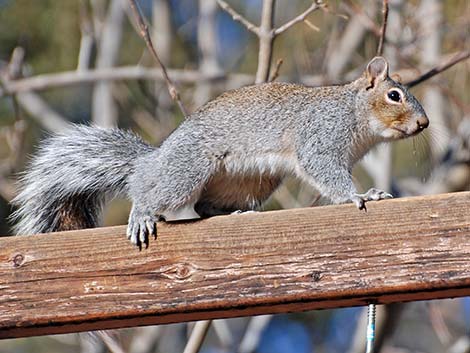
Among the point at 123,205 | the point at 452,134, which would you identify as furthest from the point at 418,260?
the point at 123,205

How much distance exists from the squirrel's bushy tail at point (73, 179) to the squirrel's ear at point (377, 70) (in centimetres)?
78

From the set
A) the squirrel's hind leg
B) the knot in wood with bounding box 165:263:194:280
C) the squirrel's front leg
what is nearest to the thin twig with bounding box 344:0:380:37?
the squirrel's front leg

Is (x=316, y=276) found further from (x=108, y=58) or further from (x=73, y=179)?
(x=108, y=58)

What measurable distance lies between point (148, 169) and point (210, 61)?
186 cm

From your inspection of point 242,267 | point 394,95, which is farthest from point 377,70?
point 242,267

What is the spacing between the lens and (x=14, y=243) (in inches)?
81.0

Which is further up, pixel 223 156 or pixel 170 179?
pixel 223 156

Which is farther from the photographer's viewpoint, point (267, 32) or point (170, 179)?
point (267, 32)

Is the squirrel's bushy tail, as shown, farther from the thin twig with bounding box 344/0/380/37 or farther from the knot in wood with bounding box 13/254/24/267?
the thin twig with bounding box 344/0/380/37

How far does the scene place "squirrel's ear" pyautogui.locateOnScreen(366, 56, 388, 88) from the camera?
117 inches

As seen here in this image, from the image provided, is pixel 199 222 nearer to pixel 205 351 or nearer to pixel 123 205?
pixel 123 205

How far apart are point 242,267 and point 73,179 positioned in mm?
959

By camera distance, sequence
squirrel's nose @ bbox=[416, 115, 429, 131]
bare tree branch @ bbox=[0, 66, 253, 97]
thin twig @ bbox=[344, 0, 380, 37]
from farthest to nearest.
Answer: bare tree branch @ bbox=[0, 66, 253, 97]
thin twig @ bbox=[344, 0, 380, 37]
squirrel's nose @ bbox=[416, 115, 429, 131]

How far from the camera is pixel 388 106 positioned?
9.78 feet
